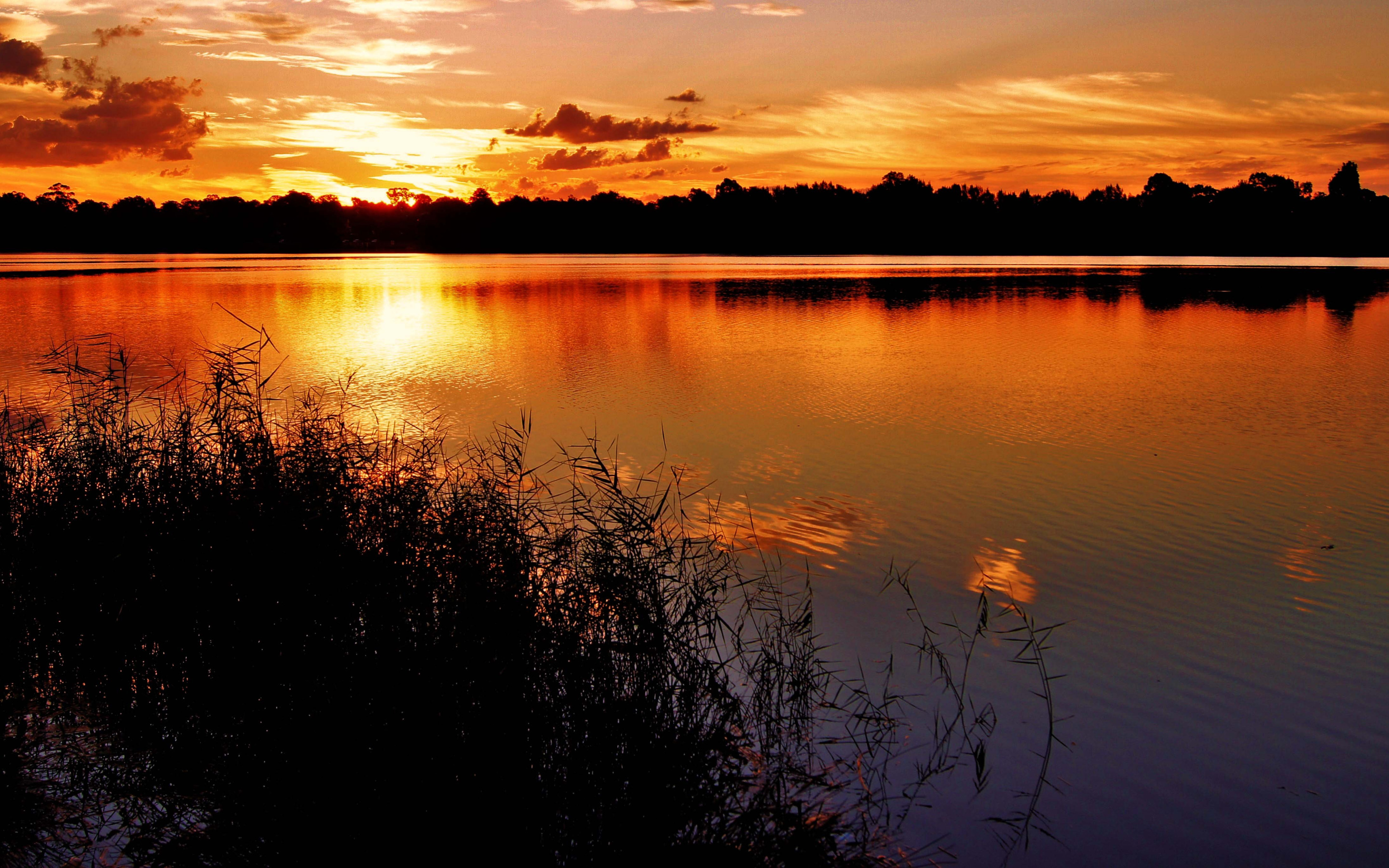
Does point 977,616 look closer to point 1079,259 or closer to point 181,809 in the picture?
point 181,809

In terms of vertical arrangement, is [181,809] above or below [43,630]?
below

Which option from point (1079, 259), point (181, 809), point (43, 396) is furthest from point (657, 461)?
point (1079, 259)

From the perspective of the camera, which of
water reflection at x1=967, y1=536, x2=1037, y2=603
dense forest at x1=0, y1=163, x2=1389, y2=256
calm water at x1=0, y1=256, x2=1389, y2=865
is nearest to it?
calm water at x1=0, y1=256, x2=1389, y2=865

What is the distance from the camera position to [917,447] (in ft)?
44.9

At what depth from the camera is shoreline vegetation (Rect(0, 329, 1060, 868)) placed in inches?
167

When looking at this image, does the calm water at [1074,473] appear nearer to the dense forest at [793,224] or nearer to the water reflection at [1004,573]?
the water reflection at [1004,573]

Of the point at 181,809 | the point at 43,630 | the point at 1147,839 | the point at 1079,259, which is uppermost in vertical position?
the point at 1079,259

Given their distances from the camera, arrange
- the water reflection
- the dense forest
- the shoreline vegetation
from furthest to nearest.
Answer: the dense forest → the water reflection → the shoreline vegetation

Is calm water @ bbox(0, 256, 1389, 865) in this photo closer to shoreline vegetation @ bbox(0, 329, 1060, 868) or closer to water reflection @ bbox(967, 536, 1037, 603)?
water reflection @ bbox(967, 536, 1037, 603)

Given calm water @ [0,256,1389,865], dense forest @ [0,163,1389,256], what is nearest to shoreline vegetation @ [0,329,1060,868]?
calm water @ [0,256,1389,865]

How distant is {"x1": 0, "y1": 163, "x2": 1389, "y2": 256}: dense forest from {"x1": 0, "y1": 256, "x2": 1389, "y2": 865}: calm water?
332ft

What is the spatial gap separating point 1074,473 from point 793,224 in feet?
436

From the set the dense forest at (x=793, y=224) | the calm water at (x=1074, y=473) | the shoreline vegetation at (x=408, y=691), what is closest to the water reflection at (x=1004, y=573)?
the calm water at (x=1074, y=473)

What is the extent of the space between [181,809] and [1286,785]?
605 cm
